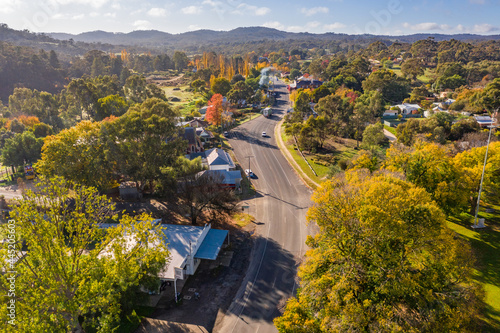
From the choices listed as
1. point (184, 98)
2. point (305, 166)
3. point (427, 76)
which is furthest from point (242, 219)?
point (427, 76)

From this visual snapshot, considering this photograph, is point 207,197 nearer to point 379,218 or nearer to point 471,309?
point 379,218

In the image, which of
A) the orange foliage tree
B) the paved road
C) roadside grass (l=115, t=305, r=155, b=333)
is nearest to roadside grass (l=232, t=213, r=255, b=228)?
the paved road

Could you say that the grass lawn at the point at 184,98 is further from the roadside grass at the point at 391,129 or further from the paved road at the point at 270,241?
the roadside grass at the point at 391,129

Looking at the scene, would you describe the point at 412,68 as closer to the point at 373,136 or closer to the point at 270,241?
the point at 373,136

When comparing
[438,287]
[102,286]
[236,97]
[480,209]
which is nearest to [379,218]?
[438,287]

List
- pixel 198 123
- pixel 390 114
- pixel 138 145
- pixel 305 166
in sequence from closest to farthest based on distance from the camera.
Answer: pixel 138 145
pixel 305 166
pixel 198 123
pixel 390 114
